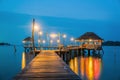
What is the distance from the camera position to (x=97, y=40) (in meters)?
48.5

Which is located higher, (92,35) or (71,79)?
(92,35)

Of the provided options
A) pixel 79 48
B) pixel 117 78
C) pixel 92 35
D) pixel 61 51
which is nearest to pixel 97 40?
pixel 92 35

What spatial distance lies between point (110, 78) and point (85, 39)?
21.2 m

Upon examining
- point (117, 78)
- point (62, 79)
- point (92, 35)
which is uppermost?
point (92, 35)

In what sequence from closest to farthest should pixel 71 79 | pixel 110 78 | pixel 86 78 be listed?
pixel 71 79 → pixel 86 78 → pixel 110 78

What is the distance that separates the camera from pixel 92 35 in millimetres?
48688

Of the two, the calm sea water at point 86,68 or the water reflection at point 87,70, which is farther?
the calm sea water at point 86,68

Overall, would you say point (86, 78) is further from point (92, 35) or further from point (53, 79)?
point (92, 35)

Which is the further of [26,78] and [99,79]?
[99,79]

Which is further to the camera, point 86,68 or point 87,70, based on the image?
point 86,68

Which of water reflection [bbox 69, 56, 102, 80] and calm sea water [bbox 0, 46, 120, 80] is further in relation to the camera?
calm sea water [bbox 0, 46, 120, 80]

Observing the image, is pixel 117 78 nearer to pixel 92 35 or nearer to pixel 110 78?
pixel 110 78

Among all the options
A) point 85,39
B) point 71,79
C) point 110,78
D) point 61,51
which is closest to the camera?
point 71,79

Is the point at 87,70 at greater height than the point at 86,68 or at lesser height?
lesser
